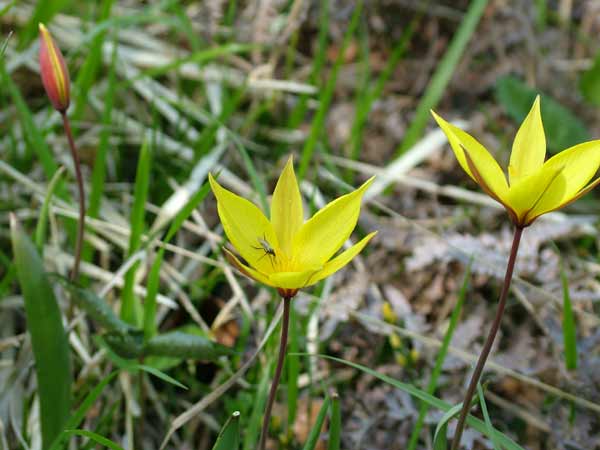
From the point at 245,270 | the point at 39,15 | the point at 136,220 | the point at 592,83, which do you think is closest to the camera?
the point at 245,270

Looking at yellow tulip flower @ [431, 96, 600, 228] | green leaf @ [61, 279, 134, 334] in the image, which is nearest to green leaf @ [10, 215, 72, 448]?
green leaf @ [61, 279, 134, 334]

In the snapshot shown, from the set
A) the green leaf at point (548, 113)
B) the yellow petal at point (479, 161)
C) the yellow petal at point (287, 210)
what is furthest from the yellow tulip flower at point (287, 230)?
the green leaf at point (548, 113)

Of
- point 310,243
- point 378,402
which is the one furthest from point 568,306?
Result: point 310,243

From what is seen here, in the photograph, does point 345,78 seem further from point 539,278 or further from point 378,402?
point 378,402

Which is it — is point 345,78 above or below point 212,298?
above

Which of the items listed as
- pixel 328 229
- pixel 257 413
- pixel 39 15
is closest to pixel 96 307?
pixel 257 413

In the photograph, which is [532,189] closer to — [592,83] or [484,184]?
[484,184]

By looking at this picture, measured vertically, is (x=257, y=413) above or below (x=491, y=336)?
below
